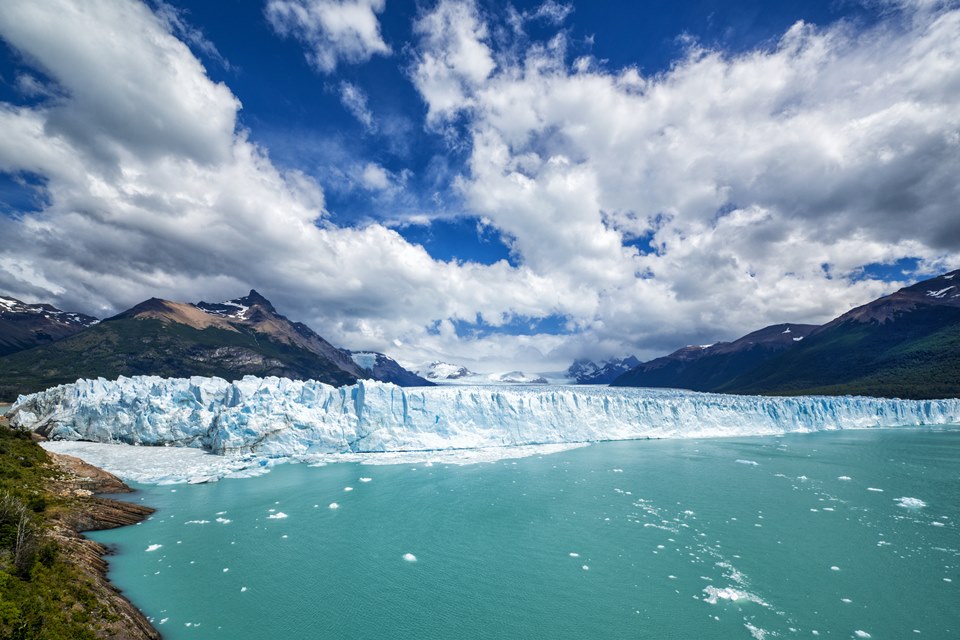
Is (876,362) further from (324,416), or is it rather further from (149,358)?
(149,358)

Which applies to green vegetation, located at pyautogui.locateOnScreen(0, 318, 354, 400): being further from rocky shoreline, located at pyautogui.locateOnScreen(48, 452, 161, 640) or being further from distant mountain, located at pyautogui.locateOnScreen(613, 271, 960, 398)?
distant mountain, located at pyautogui.locateOnScreen(613, 271, 960, 398)

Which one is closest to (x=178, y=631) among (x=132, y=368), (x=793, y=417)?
(x=793, y=417)

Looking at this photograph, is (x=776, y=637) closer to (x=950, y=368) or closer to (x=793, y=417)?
(x=793, y=417)

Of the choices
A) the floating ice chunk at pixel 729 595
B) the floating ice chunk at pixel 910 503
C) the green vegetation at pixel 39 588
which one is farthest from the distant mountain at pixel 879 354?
the green vegetation at pixel 39 588

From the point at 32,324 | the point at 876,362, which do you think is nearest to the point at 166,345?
the point at 32,324

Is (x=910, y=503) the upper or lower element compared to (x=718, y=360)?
lower

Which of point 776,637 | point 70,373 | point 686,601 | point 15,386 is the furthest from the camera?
point 70,373
